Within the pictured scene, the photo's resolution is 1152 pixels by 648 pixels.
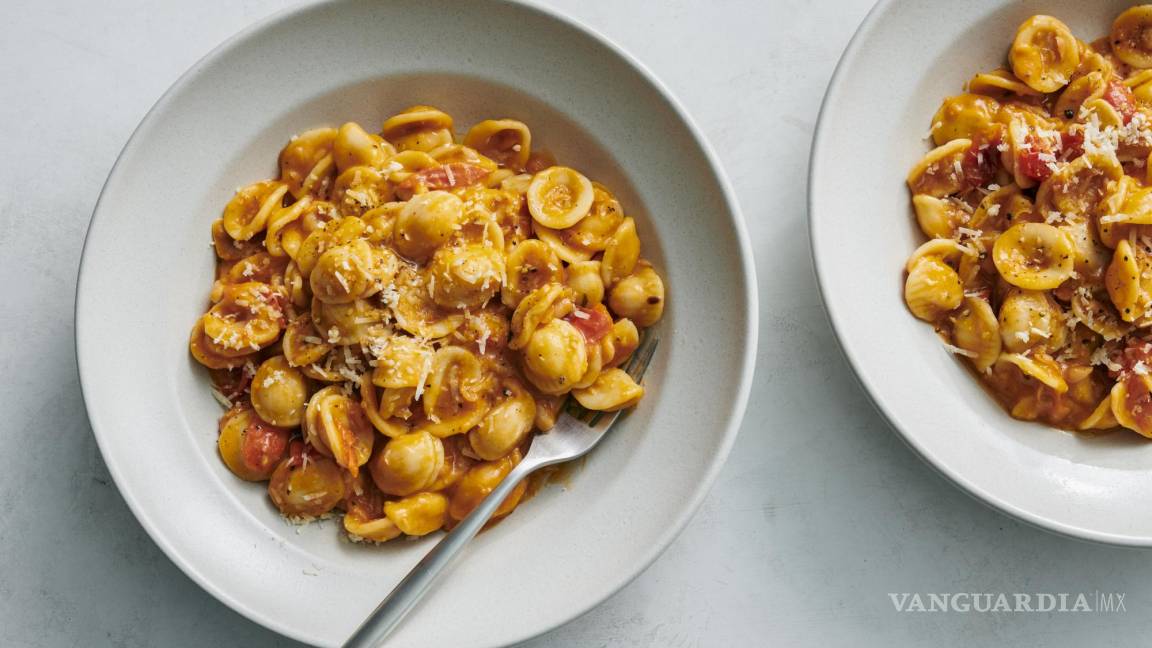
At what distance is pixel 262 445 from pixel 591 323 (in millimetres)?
970

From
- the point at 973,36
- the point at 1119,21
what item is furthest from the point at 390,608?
the point at 1119,21

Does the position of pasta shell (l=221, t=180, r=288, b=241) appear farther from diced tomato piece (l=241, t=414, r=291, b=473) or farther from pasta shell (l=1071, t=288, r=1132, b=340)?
pasta shell (l=1071, t=288, r=1132, b=340)

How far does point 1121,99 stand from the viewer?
2.82m

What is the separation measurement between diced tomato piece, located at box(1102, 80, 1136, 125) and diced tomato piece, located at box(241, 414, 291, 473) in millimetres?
2622

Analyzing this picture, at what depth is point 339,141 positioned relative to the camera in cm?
266

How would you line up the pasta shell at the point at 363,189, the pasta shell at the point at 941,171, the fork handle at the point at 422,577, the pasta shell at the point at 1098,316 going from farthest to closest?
the pasta shell at the point at 941,171
the pasta shell at the point at 1098,316
the pasta shell at the point at 363,189
the fork handle at the point at 422,577

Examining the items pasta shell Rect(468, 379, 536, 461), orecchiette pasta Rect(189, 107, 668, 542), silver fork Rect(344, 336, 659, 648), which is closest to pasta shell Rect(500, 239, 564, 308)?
orecchiette pasta Rect(189, 107, 668, 542)

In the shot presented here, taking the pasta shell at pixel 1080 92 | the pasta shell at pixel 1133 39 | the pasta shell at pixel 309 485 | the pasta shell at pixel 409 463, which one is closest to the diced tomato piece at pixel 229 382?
the pasta shell at pixel 309 485

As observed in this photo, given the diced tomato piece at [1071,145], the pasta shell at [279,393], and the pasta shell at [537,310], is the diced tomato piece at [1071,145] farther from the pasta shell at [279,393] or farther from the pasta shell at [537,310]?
the pasta shell at [279,393]

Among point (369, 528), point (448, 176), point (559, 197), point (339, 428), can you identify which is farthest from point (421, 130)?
point (369, 528)

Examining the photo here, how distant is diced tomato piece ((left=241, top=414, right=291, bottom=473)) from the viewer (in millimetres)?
2590

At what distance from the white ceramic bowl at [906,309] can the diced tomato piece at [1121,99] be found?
0.31 m

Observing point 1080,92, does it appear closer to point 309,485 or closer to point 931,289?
point 931,289

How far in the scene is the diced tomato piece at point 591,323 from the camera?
2.58m
